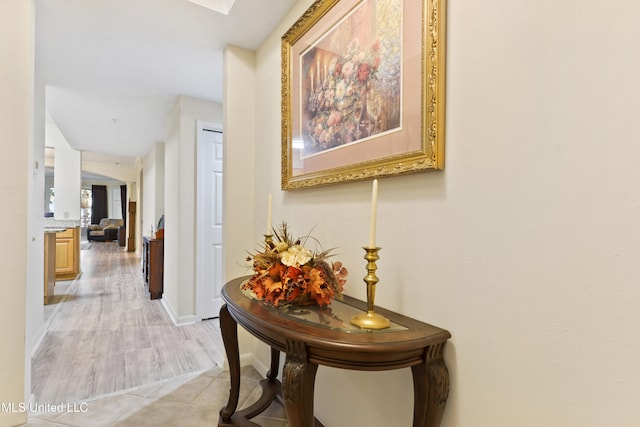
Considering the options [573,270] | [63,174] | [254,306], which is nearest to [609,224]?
[573,270]

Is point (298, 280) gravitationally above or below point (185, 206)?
below

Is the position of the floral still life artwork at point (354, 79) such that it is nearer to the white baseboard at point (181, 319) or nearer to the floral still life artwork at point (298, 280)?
the floral still life artwork at point (298, 280)

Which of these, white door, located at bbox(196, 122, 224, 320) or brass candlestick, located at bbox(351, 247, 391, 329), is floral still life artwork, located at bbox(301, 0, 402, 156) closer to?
brass candlestick, located at bbox(351, 247, 391, 329)

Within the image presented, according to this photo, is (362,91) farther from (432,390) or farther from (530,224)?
(432,390)

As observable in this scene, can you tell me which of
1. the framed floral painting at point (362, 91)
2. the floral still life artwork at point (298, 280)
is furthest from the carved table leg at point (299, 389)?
the framed floral painting at point (362, 91)

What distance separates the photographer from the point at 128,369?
2.21 m

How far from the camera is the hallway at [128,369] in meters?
1.70

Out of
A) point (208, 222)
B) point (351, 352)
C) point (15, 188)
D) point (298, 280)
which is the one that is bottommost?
point (351, 352)

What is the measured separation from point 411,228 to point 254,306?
0.68 m

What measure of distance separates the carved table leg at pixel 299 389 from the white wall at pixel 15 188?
1.63 m

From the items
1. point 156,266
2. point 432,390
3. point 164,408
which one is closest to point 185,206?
point 156,266

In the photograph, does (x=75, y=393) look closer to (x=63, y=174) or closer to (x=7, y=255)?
(x=7, y=255)

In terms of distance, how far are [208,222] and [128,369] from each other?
1521 mm

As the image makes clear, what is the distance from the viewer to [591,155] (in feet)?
2.21
